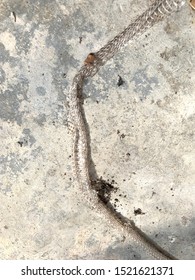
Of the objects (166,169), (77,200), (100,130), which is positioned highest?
(100,130)

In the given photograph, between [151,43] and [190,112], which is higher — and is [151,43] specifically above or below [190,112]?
above

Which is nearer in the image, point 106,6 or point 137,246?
point 106,6
